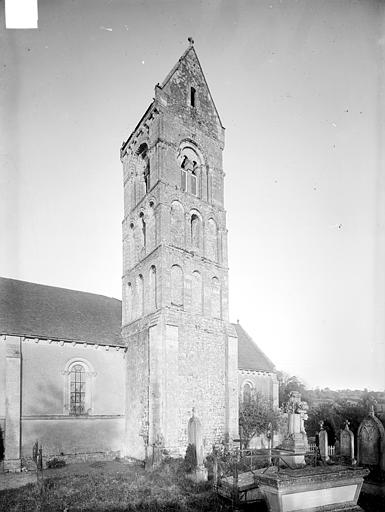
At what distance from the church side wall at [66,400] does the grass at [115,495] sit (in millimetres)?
4675

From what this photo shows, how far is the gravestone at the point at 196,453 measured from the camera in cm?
1456

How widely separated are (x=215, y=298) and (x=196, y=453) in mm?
8801

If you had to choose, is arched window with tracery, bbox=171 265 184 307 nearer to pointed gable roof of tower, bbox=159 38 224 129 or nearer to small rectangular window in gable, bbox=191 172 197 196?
small rectangular window in gable, bbox=191 172 197 196

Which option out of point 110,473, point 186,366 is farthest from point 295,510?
point 186,366

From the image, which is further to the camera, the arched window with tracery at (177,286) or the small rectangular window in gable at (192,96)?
the small rectangular window in gable at (192,96)

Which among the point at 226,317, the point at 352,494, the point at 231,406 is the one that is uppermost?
the point at 226,317

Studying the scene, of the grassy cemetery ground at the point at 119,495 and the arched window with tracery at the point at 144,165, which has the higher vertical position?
the arched window with tracery at the point at 144,165

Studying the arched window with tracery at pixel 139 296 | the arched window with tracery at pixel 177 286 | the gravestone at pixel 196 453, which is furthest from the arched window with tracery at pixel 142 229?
the gravestone at pixel 196 453

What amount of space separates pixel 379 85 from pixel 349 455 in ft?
42.7

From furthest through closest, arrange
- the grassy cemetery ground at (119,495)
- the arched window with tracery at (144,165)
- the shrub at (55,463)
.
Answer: the arched window with tracery at (144,165), the shrub at (55,463), the grassy cemetery ground at (119,495)

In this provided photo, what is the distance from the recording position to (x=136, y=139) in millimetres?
25250

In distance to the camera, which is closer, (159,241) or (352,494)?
A: (352,494)

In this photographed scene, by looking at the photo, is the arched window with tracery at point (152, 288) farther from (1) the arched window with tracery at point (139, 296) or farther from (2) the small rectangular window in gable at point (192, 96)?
(2) the small rectangular window in gable at point (192, 96)

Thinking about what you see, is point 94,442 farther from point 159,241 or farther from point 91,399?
point 159,241
